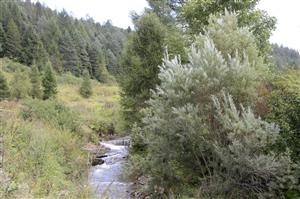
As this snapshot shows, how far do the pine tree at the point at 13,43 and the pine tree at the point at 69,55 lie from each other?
8.33 metres

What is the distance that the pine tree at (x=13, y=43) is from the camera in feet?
191

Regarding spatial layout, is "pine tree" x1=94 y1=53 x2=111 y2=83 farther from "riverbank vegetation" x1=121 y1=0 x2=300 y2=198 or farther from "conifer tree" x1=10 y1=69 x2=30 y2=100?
"riverbank vegetation" x1=121 y1=0 x2=300 y2=198

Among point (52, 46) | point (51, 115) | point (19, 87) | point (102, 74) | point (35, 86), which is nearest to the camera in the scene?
point (51, 115)

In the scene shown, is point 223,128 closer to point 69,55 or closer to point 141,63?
point 141,63

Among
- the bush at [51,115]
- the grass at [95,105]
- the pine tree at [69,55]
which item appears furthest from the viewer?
the pine tree at [69,55]

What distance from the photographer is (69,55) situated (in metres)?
66.4

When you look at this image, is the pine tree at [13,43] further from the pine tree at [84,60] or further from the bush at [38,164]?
the bush at [38,164]

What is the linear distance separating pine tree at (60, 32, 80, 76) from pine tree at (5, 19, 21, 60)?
328 inches

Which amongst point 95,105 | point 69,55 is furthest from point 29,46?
point 95,105

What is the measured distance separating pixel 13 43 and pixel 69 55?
1027 cm

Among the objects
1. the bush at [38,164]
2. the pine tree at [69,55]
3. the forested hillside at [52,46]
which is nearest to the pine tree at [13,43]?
the forested hillside at [52,46]

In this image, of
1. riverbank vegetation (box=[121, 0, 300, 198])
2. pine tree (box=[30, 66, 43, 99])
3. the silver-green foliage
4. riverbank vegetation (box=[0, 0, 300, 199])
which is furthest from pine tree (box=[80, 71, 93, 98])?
the silver-green foliage

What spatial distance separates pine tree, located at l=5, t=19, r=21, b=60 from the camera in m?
58.2

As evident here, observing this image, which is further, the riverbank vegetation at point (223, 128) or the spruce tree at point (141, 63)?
the spruce tree at point (141, 63)
